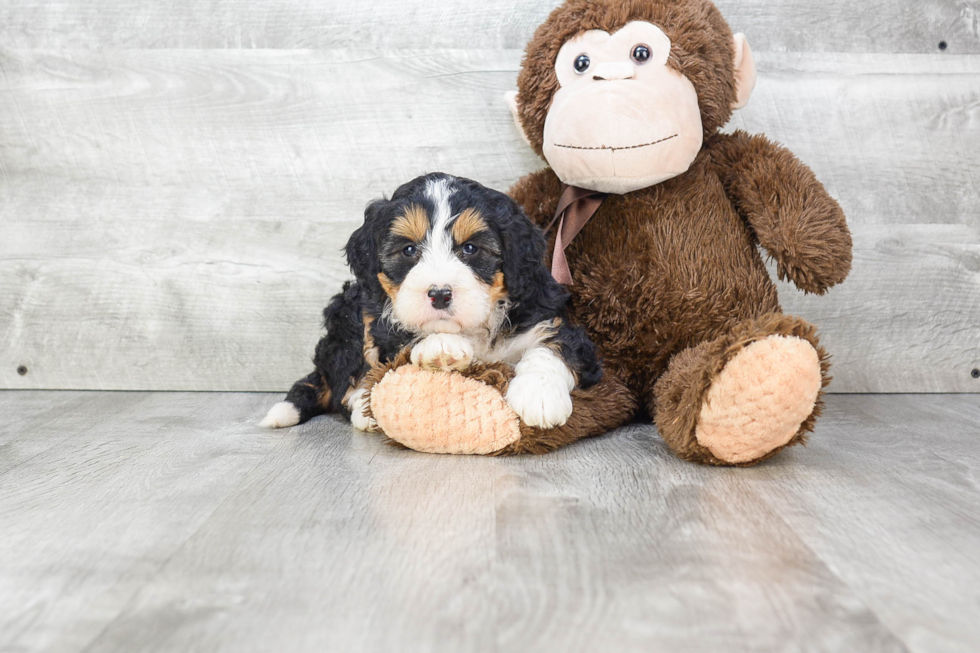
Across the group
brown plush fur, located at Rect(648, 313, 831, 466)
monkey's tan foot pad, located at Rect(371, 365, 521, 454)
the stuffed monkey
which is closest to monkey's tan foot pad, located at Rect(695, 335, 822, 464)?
brown plush fur, located at Rect(648, 313, 831, 466)

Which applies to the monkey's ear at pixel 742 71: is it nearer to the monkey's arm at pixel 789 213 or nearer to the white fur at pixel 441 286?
the monkey's arm at pixel 789 213

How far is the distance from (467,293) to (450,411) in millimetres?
247

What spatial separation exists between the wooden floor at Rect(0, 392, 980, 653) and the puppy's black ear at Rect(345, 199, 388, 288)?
0.38 metres

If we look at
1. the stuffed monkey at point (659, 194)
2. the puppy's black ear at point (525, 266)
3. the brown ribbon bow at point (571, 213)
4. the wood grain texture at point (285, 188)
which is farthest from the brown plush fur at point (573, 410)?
the wood grain texture at point (285, 188)

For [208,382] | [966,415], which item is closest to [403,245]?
[208,382]

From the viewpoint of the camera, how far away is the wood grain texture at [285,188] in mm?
2494

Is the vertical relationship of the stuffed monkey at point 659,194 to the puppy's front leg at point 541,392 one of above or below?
above

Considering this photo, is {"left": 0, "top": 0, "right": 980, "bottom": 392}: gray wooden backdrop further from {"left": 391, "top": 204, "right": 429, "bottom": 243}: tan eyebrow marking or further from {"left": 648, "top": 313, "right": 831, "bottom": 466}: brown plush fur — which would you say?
{"left": 648, "top": 313, "right": 831, "bottom": 466}: brown plush fur

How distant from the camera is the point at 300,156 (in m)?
2.57

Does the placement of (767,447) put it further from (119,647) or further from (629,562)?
(119,647)

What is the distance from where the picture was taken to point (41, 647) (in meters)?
0.94

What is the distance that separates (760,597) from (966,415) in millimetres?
1466

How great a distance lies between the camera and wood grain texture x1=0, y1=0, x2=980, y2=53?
249 cm

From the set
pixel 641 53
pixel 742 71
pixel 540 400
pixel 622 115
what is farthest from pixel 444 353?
pixel 742 71
